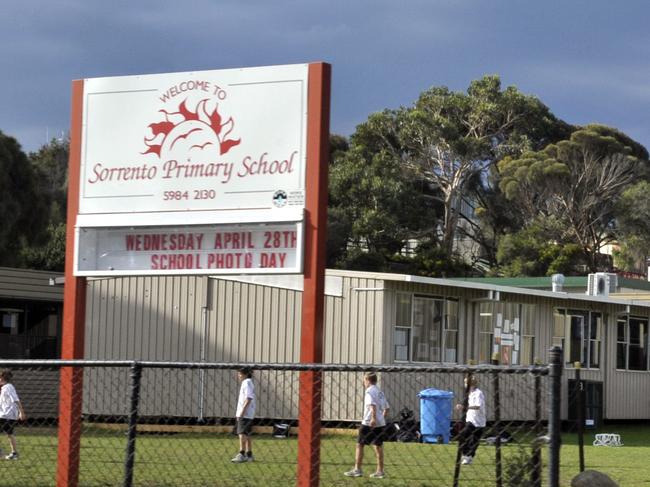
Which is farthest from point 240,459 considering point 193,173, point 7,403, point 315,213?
point 315,213

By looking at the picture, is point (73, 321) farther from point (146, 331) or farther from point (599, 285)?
point (599, 285)

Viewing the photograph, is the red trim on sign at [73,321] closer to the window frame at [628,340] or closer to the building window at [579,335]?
the building window at [579,335]

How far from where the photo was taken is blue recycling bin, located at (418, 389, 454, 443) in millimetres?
22875

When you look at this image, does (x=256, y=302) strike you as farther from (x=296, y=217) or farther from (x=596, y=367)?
(x=296, y=217)

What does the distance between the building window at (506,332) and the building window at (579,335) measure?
126 centimetres

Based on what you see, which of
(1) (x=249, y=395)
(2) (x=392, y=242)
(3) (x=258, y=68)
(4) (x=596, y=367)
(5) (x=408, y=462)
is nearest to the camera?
(3) (x=258, y=68)

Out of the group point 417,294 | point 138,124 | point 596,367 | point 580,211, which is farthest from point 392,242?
point 138,124

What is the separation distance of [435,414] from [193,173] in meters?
13.5

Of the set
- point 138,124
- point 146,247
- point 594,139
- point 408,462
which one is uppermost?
point 594,139

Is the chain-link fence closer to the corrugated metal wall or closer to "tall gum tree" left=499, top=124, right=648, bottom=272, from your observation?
the corrugated metal wall

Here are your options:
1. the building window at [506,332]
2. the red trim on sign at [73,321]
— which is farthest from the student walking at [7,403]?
the building window at [506,332]

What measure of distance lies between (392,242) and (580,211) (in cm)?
1026

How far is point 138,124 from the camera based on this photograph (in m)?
10.9

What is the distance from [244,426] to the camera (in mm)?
16859
